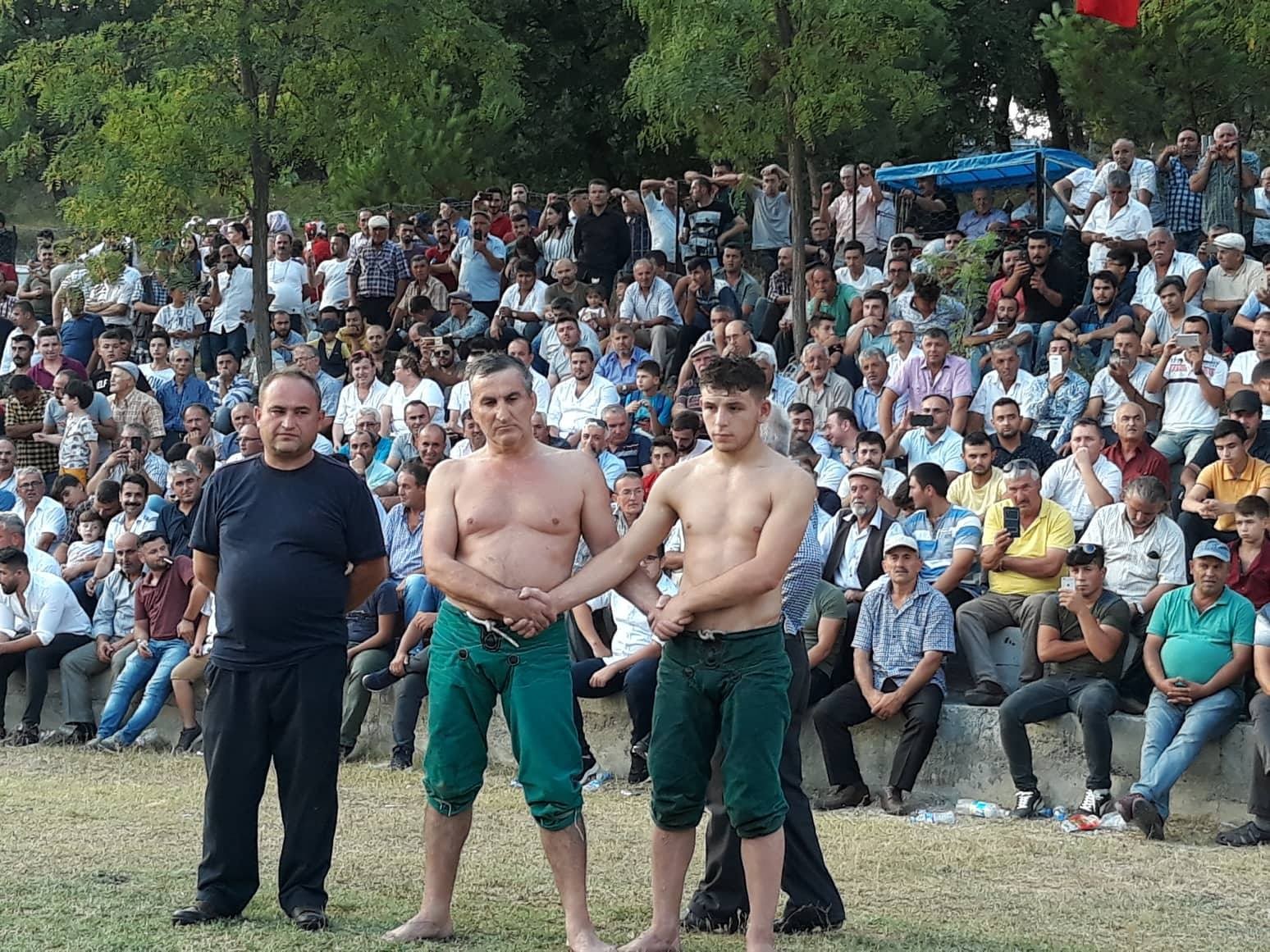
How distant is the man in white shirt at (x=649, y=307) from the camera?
632 inches

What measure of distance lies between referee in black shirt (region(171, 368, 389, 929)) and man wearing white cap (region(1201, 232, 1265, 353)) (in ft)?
29.9

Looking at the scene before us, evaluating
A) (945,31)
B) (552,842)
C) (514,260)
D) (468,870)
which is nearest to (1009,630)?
(468,870)

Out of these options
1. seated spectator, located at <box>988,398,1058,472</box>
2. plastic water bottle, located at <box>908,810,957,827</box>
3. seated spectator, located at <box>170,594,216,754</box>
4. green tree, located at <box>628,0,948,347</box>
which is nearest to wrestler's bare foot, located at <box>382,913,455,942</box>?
plastic water bottle, located at <box>908,810,957,827</box>

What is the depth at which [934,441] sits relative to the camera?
487 inches

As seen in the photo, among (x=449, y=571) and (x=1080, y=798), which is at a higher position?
(x=449, y=571)

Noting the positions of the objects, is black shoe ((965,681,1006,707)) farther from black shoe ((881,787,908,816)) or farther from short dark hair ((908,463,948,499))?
short dark hair ((908,463,948,499))

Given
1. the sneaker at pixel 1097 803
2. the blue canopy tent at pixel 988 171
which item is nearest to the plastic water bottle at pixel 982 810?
the sneaker at pixel 1097 803

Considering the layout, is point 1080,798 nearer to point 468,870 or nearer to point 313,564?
point 468,870

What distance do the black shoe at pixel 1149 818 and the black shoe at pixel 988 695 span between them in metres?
1.30

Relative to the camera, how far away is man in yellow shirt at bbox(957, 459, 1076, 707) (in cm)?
984

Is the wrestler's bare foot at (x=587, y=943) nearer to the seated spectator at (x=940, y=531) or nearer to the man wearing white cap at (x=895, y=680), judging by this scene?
the man wearing white cap at (x=895, y=680)

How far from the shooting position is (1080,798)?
934 cm

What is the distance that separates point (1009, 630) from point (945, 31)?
522 inches

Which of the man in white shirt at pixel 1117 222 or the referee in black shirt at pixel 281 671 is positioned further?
the man in white shirt at pixel 1117 222
